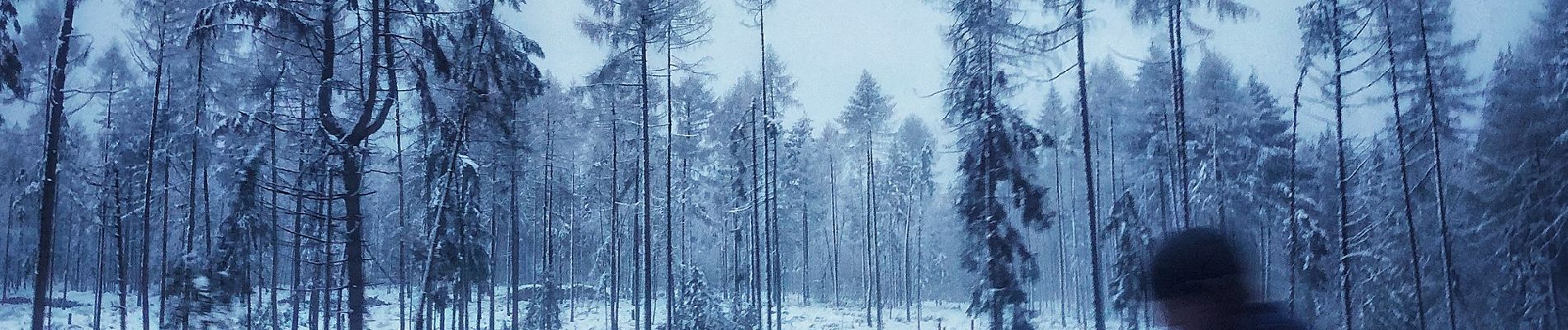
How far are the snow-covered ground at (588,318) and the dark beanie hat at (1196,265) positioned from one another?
2311cm

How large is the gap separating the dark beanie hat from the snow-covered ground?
2311cm

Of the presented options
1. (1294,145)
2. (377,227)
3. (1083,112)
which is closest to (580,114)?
(377,227)

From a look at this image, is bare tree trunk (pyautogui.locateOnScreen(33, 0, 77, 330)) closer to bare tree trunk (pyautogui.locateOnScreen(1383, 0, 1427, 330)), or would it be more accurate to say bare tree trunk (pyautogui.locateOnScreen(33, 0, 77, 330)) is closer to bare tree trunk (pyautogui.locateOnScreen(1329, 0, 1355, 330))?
bare tree trunk (pyautogui.locateOnScreen(1329, 0, 1355, 330))

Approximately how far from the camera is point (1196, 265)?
115 inches

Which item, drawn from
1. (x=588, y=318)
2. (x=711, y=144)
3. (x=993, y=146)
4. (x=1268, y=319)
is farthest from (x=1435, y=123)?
(x=588, y=318)

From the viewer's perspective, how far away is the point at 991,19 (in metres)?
16.4

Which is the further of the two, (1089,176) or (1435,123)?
(1435,123)

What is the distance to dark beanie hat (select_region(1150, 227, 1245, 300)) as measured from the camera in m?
2.92

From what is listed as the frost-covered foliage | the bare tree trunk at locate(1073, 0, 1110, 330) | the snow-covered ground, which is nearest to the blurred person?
the bare tree trunk at locate(1073, 0, 1110, 330)

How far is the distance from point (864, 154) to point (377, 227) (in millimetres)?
18769

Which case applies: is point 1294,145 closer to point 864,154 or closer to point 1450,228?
point 1450,228

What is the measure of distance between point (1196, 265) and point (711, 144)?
1080 inches

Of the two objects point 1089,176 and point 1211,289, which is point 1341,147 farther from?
point 1211,289

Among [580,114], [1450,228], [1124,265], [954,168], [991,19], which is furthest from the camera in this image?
[580,114]
